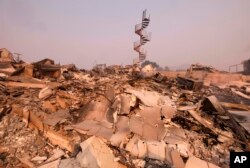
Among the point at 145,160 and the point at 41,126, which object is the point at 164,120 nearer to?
the point at 145,160

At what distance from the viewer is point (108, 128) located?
5801mm

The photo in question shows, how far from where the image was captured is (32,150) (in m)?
5.31

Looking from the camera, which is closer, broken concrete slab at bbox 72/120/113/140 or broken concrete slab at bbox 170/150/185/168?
broken concrete slab at bbox 170/150/185/168

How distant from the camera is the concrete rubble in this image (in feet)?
16.2

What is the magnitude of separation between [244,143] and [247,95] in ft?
25.5

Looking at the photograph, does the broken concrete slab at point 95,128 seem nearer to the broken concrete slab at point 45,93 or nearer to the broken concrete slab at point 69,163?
the broken concrete slab at point 69,163

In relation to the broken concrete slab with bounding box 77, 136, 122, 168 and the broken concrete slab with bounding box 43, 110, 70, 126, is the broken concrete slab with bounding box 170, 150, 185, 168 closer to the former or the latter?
the broken concrete slab with bounding box 77, 136, 122, 168

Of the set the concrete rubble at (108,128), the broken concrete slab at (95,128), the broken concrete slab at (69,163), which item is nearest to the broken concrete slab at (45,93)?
the concrete rubble at (108,128)

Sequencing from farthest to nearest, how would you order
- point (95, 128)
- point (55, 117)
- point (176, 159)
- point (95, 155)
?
point (55, 117), point (95, 128), point (176, 159), point (95, 155)

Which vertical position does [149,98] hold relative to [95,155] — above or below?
above

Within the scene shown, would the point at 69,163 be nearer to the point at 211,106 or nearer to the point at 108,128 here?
the point at 108,128

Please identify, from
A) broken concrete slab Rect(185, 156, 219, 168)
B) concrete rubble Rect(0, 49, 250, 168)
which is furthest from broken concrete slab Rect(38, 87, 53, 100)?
broken concrete slab Rect(185, 156, 219, 168)

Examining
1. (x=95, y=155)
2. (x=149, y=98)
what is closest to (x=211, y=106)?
(x=149, y=98)

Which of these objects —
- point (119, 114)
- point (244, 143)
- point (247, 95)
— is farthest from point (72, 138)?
point (247, 95)
